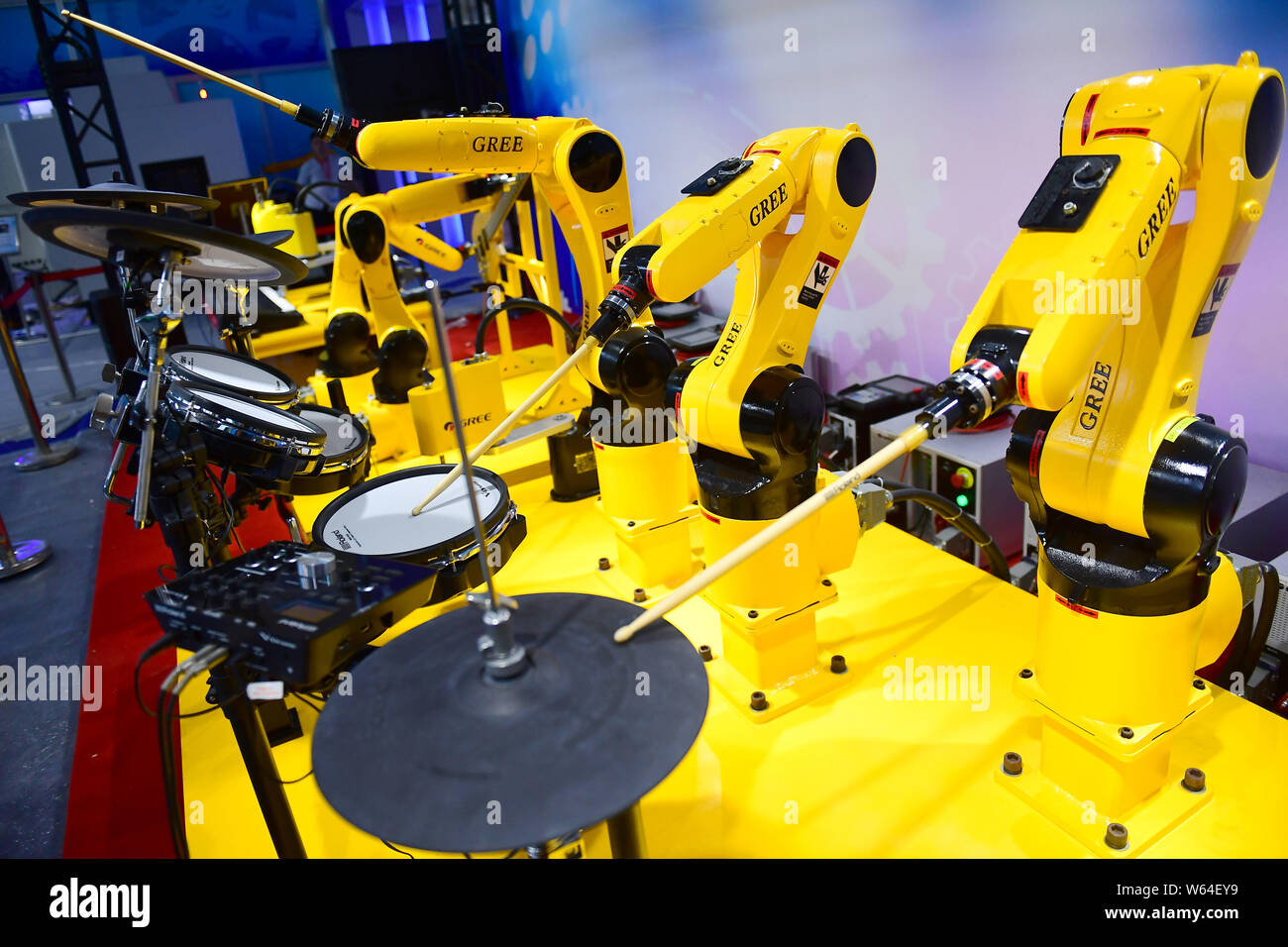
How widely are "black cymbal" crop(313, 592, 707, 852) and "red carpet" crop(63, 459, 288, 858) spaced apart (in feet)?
5.04

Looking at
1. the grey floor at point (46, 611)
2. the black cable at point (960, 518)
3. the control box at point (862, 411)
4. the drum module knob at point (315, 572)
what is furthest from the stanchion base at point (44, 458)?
the black cable at point (960, 518)

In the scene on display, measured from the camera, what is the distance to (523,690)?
1105mm

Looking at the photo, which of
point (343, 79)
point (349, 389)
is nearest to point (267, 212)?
point (343, 79)

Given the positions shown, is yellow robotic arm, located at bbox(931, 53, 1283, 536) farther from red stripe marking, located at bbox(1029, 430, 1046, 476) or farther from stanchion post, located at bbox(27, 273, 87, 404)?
stanchion post, located at bbox(27, 273, 87, 404)

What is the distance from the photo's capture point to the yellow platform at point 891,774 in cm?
177

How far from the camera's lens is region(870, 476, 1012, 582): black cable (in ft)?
8.45

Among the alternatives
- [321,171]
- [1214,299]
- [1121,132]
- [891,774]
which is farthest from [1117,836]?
[321,171]

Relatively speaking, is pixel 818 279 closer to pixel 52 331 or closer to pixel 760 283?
pixel 760 283

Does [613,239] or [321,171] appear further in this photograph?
[321,171]

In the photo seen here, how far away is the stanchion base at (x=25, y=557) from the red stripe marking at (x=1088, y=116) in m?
4.77

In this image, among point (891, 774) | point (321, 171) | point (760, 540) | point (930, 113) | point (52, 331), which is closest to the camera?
point (760, 540)

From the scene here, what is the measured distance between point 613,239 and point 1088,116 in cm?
159

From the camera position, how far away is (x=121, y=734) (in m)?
2.71
